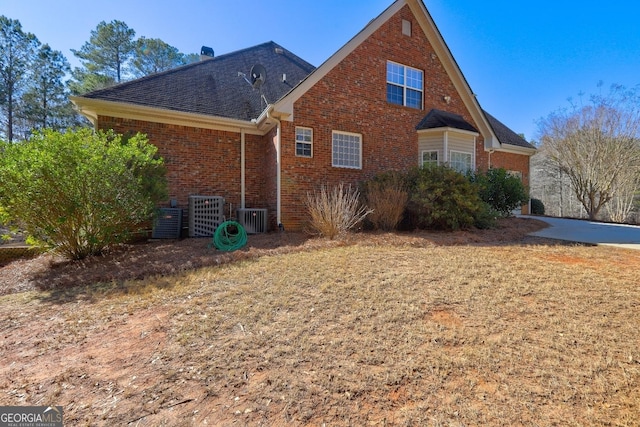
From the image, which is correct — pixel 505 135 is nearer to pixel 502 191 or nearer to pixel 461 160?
pixel 461 160

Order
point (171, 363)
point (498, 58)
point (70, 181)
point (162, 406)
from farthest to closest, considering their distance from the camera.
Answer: point (498, 58) < point (70, 181) < point (171, 363) < point (162, 406)

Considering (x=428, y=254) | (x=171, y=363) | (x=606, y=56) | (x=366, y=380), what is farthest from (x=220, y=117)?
(x=606, y=56)

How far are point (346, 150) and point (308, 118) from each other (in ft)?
5.74

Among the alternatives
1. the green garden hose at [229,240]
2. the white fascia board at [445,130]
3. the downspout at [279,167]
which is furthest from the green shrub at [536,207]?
the green garden hose at [229,240]

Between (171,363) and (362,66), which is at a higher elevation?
(362,66)

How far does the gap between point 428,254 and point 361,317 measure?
2976 mm

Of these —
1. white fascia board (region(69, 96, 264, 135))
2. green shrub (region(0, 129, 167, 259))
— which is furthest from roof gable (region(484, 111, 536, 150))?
green shrub (region(0, 129, 167, 259))

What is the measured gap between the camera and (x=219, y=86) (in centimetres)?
A: 1088

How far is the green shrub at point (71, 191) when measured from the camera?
16.2 feet

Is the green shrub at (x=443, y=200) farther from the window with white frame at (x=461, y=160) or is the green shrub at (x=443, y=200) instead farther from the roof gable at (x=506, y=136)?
the roof gable at (x=506, y=136)

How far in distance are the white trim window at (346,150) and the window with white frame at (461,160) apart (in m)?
3.91

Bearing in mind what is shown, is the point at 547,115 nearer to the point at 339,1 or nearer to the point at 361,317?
the point at 339,1

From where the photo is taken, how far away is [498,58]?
14008 mm

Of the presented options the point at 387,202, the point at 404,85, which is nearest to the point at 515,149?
the point at 404,85
